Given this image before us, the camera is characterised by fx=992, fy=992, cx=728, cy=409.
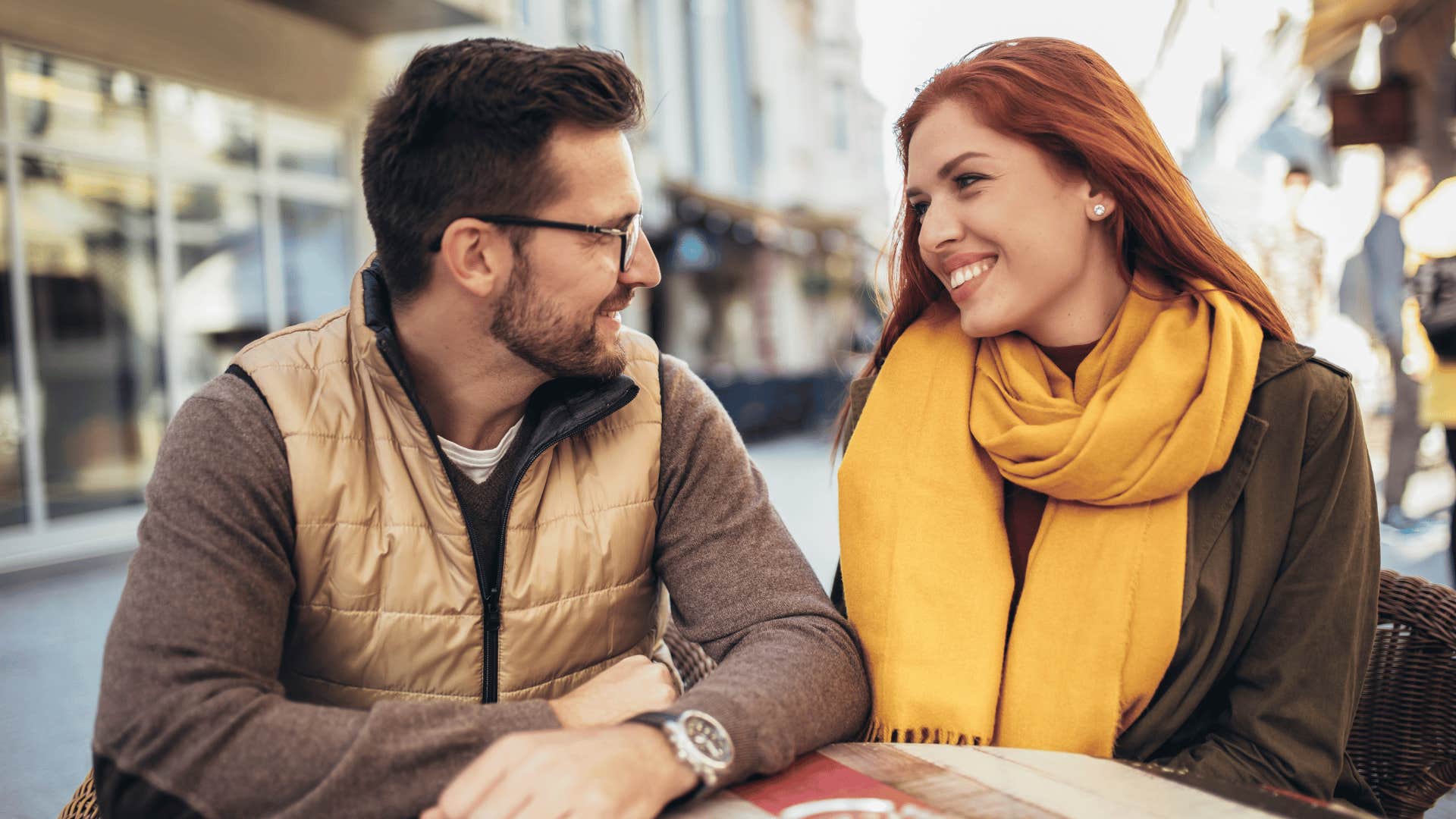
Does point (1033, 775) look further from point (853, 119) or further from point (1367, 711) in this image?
point (853, 119)

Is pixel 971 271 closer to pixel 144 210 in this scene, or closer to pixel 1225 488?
pixel 1225 488

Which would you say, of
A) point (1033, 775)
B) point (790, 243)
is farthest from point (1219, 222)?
point (790, 243)

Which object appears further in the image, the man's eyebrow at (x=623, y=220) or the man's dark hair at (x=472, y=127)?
the man's eyebrow at (x=623, y=220)

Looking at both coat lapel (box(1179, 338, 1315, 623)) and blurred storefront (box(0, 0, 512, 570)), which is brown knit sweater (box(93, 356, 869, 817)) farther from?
blurred storefront (box(0, 0, 512, 570))

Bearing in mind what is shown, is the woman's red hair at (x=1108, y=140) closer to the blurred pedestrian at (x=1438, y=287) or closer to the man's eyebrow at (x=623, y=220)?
the man's eyebrow at (x=623, y=220)

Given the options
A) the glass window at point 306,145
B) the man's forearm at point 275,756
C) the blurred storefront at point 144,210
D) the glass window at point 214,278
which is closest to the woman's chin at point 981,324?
the man's forearm at point 275,756

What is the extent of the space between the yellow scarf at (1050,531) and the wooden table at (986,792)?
1.13 feet

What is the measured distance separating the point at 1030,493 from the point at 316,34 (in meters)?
9.23

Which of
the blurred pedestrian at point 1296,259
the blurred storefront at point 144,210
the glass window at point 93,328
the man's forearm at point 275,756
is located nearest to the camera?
the man's forearm at point 275,756

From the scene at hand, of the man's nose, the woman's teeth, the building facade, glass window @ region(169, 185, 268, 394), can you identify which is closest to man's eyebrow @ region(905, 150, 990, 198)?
the woman's teeth

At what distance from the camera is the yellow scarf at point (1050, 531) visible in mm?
1674

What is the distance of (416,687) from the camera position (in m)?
1.70

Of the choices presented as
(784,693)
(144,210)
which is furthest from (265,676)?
(144,210)

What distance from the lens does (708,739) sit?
1336mm
